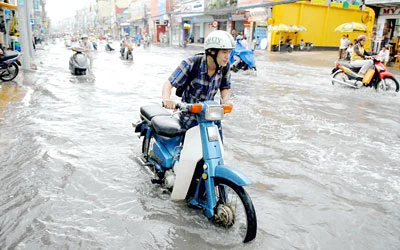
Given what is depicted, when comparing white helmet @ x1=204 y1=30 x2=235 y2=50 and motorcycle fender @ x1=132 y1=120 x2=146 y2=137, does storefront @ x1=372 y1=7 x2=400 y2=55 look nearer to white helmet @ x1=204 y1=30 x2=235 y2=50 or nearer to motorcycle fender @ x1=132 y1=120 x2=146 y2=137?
motorcycle fender @ x1=132 y1=120 x2=146 y2=137

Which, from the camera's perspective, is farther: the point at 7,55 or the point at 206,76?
the point at 7,55

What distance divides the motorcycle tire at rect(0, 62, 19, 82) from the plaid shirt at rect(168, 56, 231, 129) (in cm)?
899

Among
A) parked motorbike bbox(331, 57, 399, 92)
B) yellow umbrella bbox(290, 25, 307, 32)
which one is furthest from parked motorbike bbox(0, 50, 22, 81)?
yellow umbrella bbox(290, 25, 307, 32)

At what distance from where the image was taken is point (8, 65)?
33.6 ft

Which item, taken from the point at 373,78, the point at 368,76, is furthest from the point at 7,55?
the point at 373,78

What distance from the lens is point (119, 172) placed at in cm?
433

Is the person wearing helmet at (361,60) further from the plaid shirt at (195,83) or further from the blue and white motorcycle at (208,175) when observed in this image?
the blue and white motorcycle at (208,175)

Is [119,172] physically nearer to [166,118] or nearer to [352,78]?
[166,118]

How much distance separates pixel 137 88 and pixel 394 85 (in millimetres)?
8518

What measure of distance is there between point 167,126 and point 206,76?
66cm

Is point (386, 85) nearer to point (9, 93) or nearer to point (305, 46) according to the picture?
point (9, 93)

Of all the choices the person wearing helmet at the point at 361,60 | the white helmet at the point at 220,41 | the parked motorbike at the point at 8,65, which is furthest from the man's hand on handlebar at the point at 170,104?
the person wearing helmet at the point at 361,60

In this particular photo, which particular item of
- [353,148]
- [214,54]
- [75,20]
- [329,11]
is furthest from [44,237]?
[75,20]

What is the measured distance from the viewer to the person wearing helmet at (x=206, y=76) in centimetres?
306
